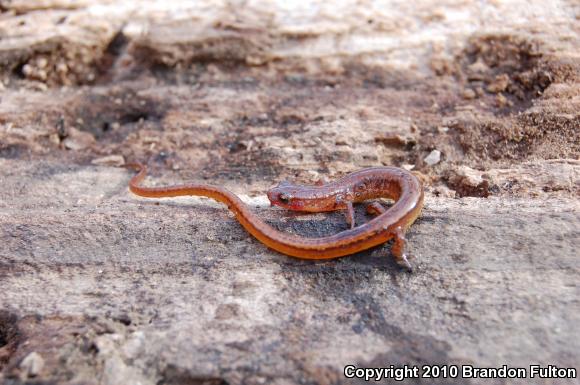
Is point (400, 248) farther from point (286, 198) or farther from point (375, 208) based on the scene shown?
point (286, 198)

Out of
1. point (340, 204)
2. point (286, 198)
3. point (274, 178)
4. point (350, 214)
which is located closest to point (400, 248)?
point (350, 214)

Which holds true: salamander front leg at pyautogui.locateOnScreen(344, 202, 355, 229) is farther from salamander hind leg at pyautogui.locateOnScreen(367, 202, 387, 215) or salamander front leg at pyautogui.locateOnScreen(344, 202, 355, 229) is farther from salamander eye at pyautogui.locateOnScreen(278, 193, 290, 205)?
salamander eye at pyautogui.locateOnScreen(278, 193, 290, 205)

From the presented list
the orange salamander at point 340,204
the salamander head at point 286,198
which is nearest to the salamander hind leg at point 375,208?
the orange salamander at point 340,204

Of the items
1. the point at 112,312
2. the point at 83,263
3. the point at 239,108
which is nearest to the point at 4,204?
the point at 83,263

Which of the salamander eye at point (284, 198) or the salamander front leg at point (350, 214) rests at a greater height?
the salamander eye at point (284, 198)

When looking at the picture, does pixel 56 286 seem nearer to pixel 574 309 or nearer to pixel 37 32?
pixel 574 309

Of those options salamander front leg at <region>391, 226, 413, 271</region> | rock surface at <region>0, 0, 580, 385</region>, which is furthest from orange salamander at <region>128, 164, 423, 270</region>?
rock surface at <region>0, 0, 580, 385</region>

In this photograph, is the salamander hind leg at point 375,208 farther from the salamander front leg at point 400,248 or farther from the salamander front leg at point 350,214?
the salamander front leg at point 400,248
